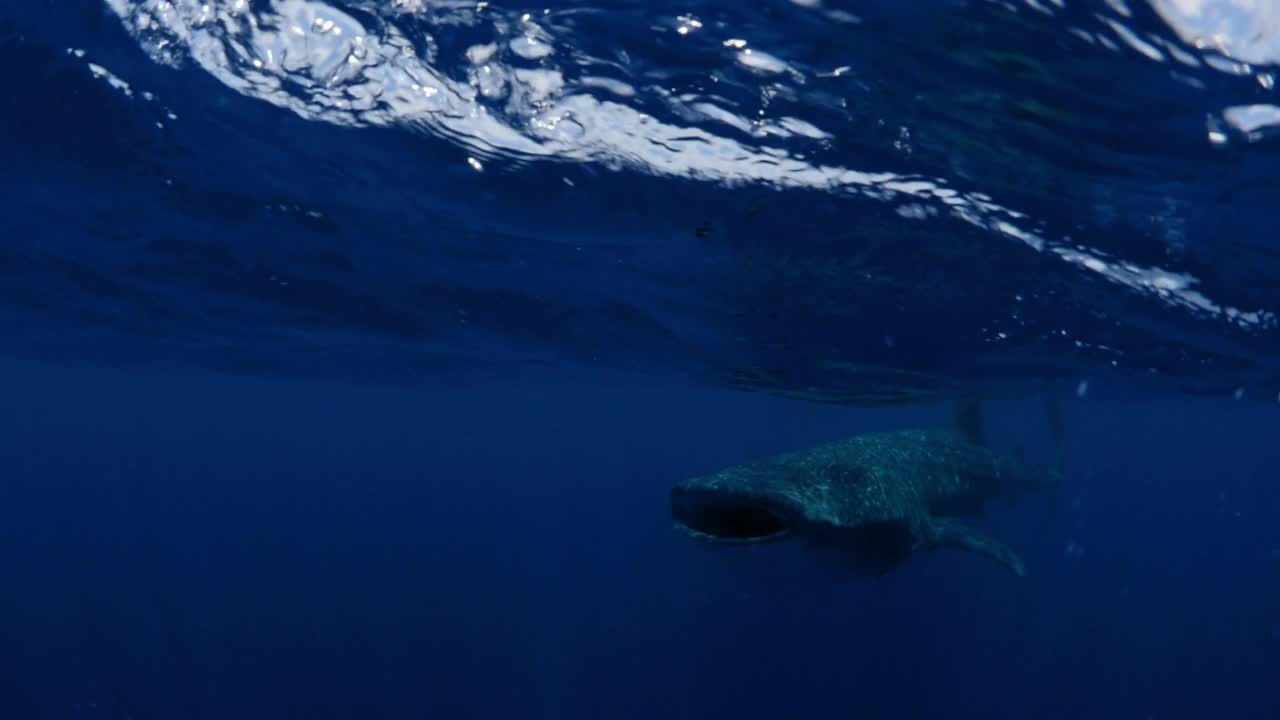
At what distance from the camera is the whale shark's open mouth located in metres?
8.58

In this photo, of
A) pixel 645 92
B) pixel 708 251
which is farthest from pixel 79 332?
pixel 645 92

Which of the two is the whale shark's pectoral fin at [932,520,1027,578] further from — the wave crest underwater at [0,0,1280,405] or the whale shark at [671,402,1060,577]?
the wave crest underwater at [0,0,1280,405]

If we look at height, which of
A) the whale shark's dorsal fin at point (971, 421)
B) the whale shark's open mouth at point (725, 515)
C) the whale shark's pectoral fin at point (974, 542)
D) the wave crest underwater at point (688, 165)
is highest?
the wave crest underwater at point (688, 165)

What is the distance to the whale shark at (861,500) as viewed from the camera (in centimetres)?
873

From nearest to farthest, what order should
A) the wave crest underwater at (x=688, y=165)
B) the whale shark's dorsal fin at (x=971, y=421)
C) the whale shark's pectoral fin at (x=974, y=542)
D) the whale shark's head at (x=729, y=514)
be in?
the wave crest underwater at (x=688, y=165) < the whale shark's head at (x=729, y=514) < the whale shark's pectoral fin at (x=974, y=542) < the whale shark's dorsal fin at (x=971, y=421)

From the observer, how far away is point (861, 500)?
1135cm

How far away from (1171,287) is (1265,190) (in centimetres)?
465

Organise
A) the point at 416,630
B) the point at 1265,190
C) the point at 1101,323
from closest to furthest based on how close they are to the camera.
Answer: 1. the point at 1265,190
2. the point at 1101,323
3. the point at 416,630

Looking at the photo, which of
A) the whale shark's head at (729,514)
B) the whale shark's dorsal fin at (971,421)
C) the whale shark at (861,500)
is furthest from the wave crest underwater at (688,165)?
the whale shark's dorsal fin at (971,421)

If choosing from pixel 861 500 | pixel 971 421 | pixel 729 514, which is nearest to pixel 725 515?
pixel 729 514

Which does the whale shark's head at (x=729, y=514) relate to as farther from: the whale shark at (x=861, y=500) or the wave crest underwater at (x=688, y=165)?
Result: the wave crest underwater at (x=688, y=165)

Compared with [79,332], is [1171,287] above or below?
above

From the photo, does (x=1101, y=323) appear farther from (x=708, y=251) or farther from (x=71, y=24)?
(x=71, y=24)

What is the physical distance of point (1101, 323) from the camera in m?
16.0
